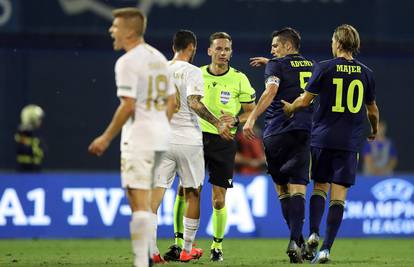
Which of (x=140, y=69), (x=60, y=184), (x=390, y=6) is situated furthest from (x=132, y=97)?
(x=390, y=6)

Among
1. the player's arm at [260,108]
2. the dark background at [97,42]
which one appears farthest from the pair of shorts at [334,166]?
the dark background at [97,42]

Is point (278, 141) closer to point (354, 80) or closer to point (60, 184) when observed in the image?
point (354, 80)

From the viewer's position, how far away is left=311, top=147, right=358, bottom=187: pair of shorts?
1146 cm

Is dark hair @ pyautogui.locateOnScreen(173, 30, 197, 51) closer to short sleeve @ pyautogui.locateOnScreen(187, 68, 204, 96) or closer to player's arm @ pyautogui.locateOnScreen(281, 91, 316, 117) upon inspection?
short sleeve @ pyautogui.locateOnScreen(187, 68, 204, 96)

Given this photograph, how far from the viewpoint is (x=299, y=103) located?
11484 mm

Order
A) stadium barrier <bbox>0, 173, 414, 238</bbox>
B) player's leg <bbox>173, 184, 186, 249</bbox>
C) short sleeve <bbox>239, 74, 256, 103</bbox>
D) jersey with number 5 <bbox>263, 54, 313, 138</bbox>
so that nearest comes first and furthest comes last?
jersey with number 5 <bbox>263, 54, 313, 138</bbox>
player's leg <bbox>173, 184, 186, 249</bbox>
short sleeve <bbox>239, 74, 256, 103</bbox>
stadium barrier <bbox>0, 173, 414, 238</bbox>

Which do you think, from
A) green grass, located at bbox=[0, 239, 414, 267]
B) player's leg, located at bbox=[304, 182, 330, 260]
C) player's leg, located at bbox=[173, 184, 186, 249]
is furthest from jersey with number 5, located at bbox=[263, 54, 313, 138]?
green grass, located at bbox=[0, 239, 414, 267]

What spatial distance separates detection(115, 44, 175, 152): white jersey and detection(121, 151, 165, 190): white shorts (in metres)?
0.05

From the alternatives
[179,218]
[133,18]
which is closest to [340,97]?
[179,218]

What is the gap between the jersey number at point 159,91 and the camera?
31.3 ft

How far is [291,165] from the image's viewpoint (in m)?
12.0

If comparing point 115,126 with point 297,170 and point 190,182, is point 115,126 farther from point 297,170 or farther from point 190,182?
point 297,170

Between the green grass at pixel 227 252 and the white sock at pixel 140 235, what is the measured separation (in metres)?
1.85

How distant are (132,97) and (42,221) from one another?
7.43m
